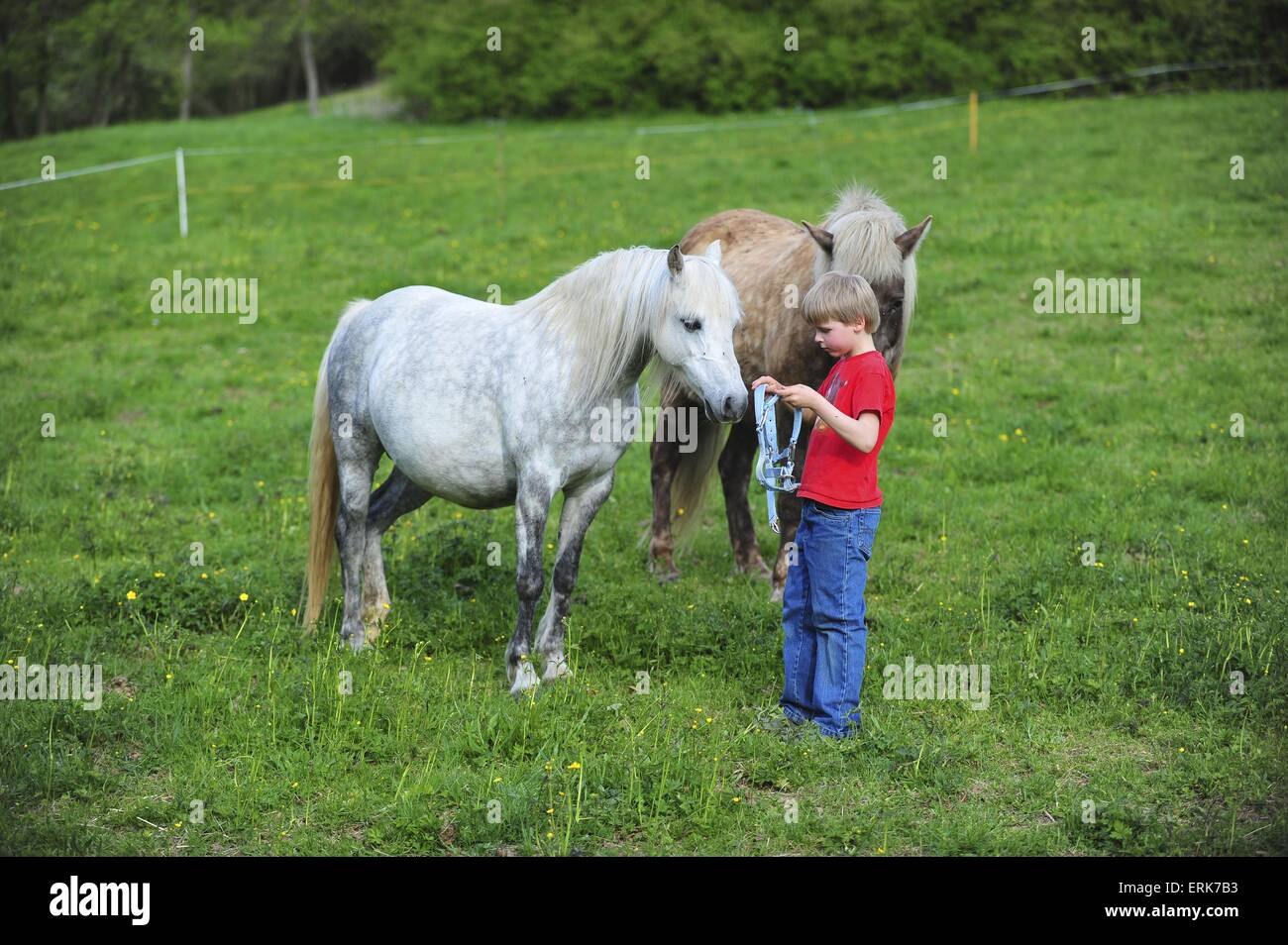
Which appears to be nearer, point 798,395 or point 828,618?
point 798,395

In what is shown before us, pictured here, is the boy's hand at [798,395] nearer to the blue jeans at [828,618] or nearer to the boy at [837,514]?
the boy at [837,514]

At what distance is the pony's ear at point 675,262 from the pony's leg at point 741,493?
2.60 metres

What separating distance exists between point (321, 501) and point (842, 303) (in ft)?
10.6

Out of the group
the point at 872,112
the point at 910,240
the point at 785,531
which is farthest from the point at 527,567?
the point at 872,112

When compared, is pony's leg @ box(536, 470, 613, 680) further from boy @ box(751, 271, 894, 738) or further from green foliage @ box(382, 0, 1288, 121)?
green foliage @ box(382, 0, 1288, 121)

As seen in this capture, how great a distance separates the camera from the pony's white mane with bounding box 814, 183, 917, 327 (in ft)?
19.2

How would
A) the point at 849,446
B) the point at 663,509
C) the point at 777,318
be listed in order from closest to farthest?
the point at 849,446, the point at 777,318, the point at 663,509

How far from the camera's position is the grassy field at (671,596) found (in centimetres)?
459

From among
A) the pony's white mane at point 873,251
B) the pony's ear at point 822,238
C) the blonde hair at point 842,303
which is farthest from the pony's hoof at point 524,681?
the pony's ear at point 822,238

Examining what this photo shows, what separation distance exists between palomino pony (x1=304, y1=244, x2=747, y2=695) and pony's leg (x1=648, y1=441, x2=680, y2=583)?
1814 mm

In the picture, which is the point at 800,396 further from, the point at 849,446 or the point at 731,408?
the point at 849,446

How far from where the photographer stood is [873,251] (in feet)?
19.3

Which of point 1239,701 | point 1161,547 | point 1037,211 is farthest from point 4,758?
point 1037,211

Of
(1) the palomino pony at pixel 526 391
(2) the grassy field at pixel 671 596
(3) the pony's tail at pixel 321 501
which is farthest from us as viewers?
(3) the pony's tail at pixel 321 501
